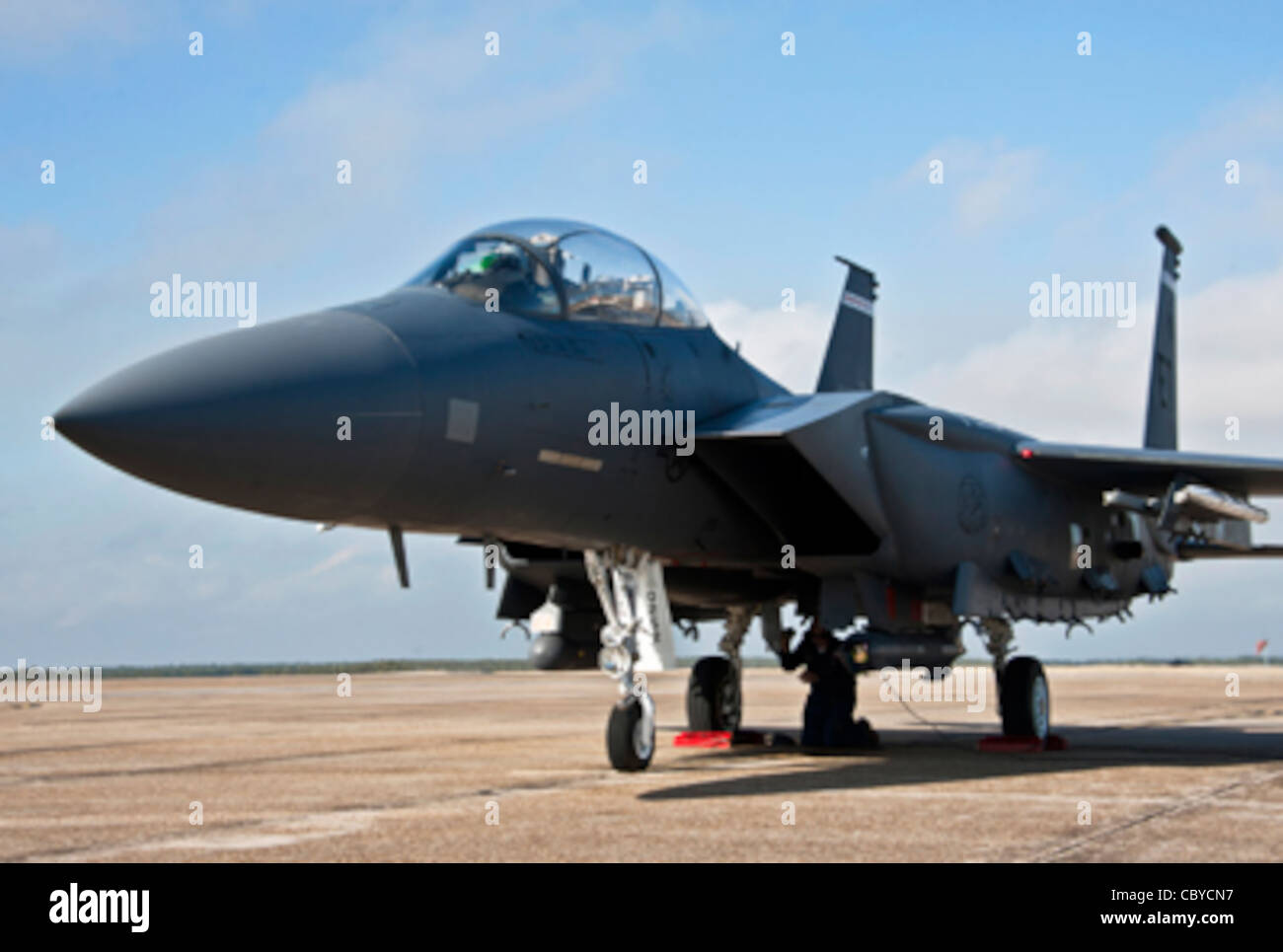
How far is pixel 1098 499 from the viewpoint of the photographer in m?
13.2

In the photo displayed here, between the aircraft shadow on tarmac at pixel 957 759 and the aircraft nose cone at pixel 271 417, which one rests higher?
the aircraft nose cone at pixel 271 417

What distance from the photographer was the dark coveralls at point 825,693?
11.5 meters

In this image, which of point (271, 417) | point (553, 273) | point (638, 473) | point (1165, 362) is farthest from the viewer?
point (1165, 362)

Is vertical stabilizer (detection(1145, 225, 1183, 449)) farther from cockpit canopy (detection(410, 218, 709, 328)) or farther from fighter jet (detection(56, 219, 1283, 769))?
cockpit canopy (detection(410, 218, 709, 328))

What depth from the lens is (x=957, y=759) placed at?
11047 mm

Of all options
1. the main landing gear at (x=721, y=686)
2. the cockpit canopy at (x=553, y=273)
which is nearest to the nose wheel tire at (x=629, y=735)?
the cockpit canopy at (x=553, y=273)

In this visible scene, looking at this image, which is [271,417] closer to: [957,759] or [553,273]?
[553,273]

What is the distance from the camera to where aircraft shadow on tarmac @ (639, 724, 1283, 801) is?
29.2 feet

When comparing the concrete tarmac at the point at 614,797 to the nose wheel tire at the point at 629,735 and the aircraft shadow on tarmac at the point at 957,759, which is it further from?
the nose wheel tire at the point at 629,735

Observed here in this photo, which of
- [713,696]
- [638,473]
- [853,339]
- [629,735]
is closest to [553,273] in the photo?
[638,473]

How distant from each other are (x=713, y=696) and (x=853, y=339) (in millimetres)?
4830

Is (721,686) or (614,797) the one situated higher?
(721,686)

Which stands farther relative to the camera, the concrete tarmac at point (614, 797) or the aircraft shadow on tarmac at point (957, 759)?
the aircraft shadow on tarmac at point (957, 759)
